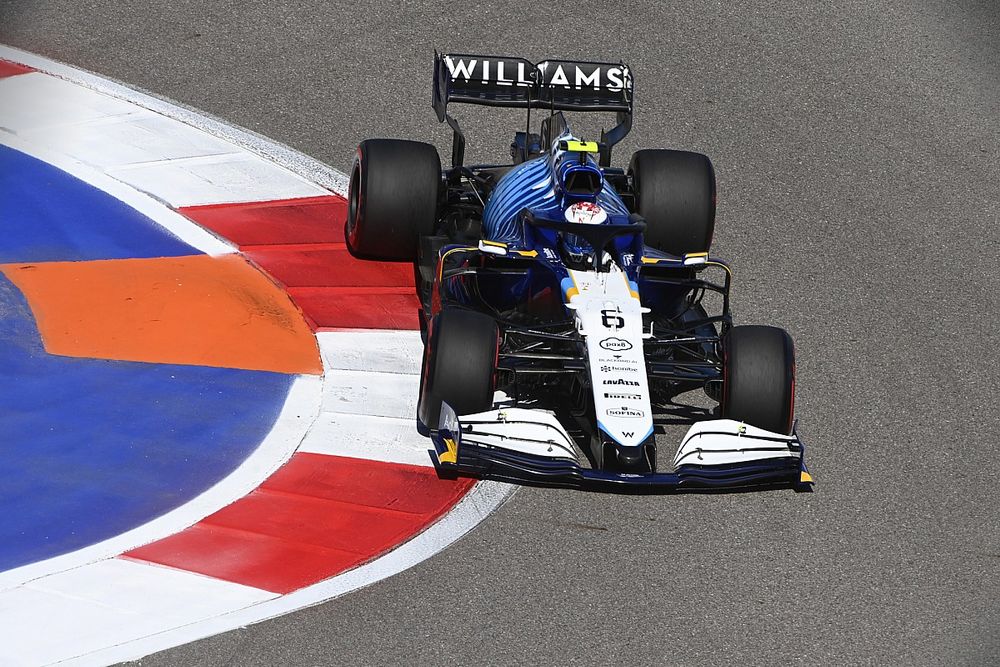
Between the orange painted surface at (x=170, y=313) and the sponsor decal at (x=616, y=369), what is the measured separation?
6.25ft

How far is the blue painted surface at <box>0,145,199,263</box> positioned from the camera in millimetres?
9234

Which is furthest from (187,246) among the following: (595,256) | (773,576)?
(773,576)

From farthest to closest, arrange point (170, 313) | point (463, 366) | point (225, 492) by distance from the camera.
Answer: point (170, 313), point (463, 366), point (225, 492)

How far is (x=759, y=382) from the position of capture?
24.4 feet

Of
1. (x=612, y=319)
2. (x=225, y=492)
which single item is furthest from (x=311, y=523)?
(x=612, y=319)

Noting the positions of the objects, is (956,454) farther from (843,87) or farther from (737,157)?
(843,87)

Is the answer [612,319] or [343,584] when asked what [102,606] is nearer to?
[343,584]

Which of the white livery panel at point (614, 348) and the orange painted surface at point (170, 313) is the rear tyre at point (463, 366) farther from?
the orange painted surface at point (170, 313)

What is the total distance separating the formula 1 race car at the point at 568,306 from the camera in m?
7.01

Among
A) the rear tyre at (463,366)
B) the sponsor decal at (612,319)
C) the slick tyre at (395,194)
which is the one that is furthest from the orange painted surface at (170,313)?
the sponsor decal at (612,319)

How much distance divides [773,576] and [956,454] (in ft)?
6.21

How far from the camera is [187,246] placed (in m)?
9.49

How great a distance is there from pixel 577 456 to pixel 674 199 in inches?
112

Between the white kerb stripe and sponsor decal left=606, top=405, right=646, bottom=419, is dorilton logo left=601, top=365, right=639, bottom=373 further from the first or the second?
the white kerb stripe
